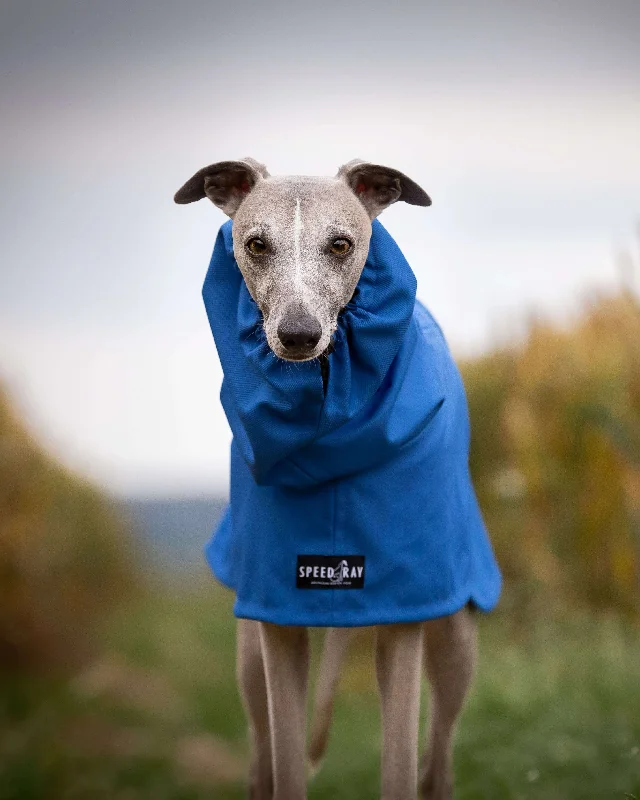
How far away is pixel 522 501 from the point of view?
4.22 m

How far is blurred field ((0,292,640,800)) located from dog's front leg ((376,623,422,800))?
0.83m

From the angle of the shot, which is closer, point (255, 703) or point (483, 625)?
point (255, 703)

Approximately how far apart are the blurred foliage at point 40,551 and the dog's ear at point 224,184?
5.66 ft

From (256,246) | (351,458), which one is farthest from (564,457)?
(256,246)

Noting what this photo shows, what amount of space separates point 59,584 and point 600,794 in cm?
193

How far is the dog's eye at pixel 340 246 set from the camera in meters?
2.09

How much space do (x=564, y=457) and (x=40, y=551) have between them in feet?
6.41

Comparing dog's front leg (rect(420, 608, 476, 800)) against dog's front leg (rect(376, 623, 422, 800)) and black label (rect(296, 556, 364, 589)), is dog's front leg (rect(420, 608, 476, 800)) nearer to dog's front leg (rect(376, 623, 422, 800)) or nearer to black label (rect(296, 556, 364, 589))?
dog's front leg (rect(376, 623, 422, 800))

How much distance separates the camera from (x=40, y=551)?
3.73 metres

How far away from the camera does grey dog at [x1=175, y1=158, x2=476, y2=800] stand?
2.05m

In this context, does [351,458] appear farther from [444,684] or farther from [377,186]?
[444,684]

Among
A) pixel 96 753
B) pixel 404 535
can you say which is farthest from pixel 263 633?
pixel 96 753

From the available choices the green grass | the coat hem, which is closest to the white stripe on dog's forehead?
the coat hem

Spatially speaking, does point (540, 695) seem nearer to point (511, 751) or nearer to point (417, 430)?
point (511, 751)
